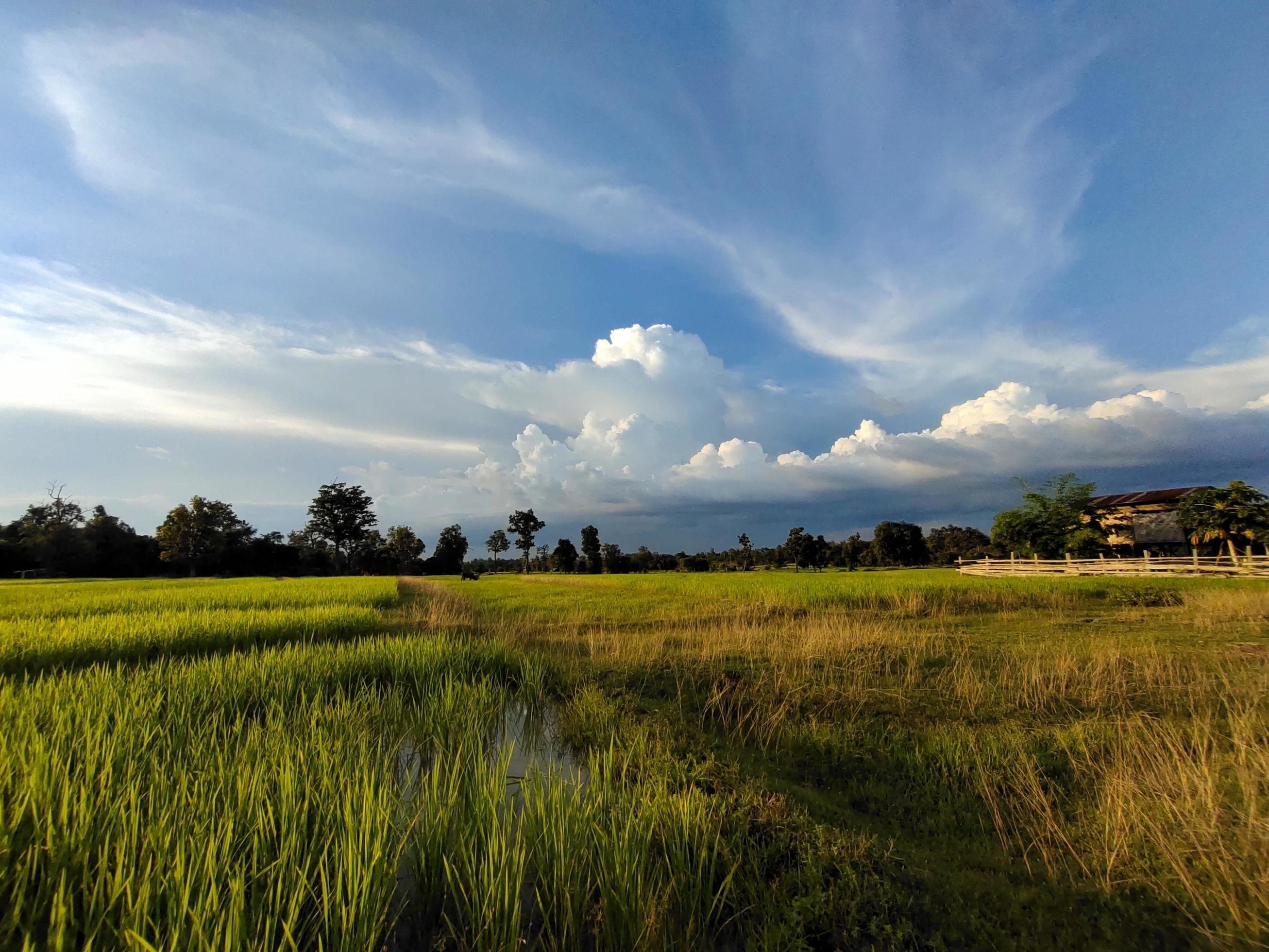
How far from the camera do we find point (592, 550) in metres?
89.1

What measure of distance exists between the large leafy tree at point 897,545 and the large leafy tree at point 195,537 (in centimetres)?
9246

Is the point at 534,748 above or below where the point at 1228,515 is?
below

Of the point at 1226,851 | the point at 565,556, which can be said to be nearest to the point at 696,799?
the point at 1226,851

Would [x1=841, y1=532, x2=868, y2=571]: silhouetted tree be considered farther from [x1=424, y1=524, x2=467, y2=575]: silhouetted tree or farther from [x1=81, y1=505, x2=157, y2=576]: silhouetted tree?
[x1=81, y1=505, x2=157, y2=576]: silhouetted tree

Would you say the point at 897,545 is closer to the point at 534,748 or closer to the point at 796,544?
the point at 796,544

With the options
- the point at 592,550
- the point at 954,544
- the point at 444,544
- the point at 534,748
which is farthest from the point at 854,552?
the point at 534,748

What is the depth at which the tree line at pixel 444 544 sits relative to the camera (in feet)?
145

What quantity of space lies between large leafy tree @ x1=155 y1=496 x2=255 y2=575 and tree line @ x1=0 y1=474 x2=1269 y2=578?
12 centimetres

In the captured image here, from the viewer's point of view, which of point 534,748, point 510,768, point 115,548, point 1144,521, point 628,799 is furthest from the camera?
point 115,548

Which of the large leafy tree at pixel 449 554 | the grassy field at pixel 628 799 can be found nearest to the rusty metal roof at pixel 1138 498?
the grassy field at pixel 628 799

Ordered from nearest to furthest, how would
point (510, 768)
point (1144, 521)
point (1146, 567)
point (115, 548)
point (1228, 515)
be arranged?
point (510, 768) < point (1146, 567) < point (1228, 515) < point (1144, 521) < point (115, 548)

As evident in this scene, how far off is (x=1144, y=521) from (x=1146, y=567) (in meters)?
24.1

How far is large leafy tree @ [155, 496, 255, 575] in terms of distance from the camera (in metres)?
58.6

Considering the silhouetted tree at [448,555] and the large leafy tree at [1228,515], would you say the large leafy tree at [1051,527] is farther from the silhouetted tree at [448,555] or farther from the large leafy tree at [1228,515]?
the silhouetted tree at [448,555]
